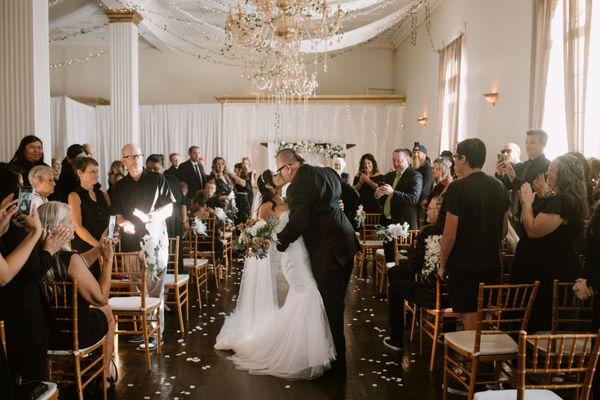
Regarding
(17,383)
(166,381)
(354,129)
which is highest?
(354,129)

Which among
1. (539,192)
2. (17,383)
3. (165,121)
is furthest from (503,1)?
(165,121)

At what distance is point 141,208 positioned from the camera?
16.9 ft

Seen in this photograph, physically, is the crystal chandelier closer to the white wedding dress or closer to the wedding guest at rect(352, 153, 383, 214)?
the wedding guest at rect(352, 153, 383, 214)

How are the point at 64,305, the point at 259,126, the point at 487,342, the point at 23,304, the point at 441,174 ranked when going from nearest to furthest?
the point at 23,304
the point at 64,305
the point at 487,342
the point at 441,174
the point at 259,126

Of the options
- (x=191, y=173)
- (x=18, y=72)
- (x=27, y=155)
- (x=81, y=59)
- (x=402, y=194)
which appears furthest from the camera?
(x=81, y=59)

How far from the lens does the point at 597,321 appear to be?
313cm

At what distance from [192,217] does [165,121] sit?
383 inches

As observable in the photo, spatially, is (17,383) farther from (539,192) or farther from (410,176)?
(410,176)

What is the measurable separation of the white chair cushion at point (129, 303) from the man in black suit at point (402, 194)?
3.23m

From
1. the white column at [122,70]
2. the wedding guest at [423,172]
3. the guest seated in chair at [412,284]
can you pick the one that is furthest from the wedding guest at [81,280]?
the white column at [122,70]

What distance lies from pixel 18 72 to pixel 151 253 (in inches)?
110

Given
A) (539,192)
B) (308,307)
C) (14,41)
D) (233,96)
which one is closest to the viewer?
(539,192)

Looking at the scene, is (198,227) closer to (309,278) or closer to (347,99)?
(309,278)

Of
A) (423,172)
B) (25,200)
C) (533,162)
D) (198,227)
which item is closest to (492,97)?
(423,172)
